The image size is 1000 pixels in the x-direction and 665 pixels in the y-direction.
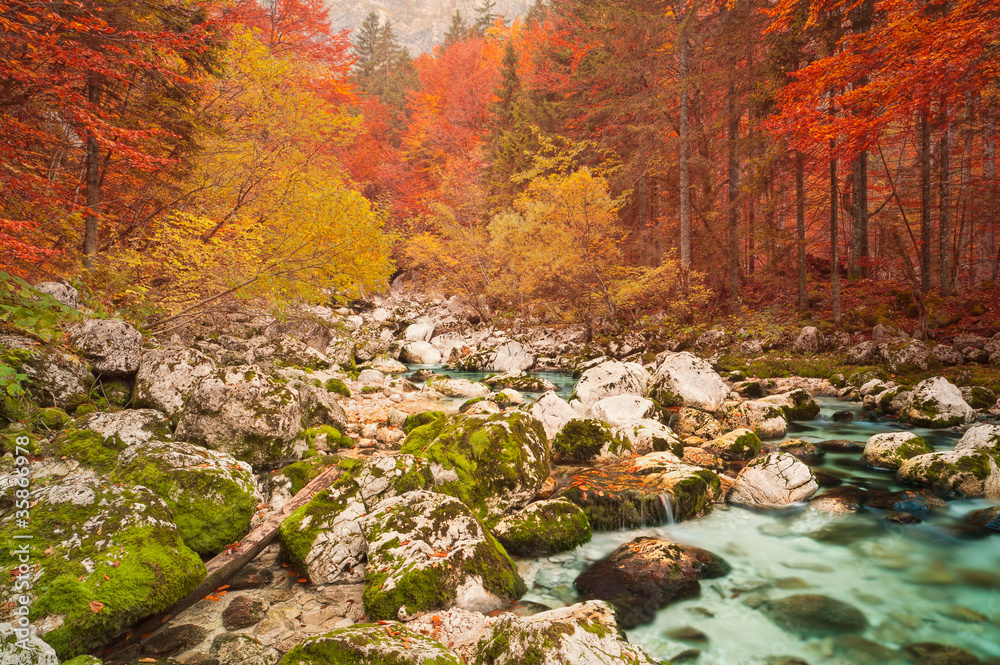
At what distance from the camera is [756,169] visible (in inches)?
571

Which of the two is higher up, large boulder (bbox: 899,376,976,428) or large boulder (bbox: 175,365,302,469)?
large boulder (bbox: 175,365,302,469)

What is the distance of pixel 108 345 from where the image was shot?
251 inches

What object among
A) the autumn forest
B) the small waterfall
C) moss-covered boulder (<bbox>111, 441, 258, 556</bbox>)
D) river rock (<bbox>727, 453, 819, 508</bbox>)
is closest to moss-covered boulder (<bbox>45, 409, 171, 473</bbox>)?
moss-covered boulder (<bbox>111, 441, 258, 556</bbox>)

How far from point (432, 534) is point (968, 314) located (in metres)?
15.9

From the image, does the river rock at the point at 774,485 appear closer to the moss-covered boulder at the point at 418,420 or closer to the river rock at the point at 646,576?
the river rock at the point at 646,576

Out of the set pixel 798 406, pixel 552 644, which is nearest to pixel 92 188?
pixel 552 644

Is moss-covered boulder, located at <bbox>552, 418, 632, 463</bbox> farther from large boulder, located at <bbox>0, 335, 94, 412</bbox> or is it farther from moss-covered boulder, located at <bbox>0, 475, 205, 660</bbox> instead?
large boulder, located at <bbox>0, 335, 94, 412</bbox>

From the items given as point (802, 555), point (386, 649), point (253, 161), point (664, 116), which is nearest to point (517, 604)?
point (386, 649)

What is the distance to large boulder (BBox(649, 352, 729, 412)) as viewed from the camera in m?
10.0

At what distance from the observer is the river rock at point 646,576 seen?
4.16m

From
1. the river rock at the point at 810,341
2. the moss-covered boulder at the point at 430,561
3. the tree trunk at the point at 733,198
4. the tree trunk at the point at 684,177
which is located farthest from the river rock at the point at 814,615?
the tree trunk at the point at 733,198

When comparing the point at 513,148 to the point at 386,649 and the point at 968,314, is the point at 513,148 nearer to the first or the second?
the point at 968,314

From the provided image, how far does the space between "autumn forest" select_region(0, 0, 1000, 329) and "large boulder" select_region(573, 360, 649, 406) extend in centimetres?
542

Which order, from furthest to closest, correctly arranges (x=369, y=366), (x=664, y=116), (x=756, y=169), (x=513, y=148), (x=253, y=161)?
1. (x=513, y=148)
2. (x=664, y=116)
3. (x=369, y=366)
4. (x=756, y=169)
5. (x=253, y=161)
